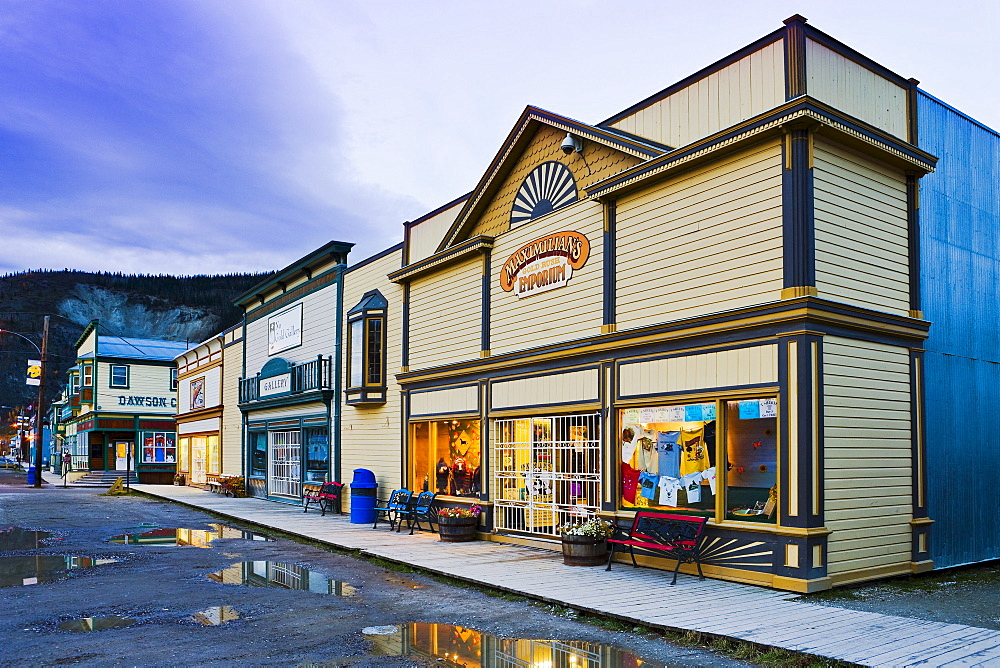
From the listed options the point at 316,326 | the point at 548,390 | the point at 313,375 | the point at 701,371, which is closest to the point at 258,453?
the point at 313,375

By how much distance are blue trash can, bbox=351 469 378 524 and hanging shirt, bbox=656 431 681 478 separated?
880 centimetres

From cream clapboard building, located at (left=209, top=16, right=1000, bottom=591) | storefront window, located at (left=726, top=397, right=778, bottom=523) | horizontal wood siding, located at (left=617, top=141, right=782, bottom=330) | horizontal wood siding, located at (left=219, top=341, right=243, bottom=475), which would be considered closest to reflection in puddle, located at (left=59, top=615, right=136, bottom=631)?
cream clapboard building, located at (left=209, top=16, right=1000, bottom=591)

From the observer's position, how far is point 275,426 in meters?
26.8

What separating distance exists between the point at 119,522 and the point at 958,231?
19453mm

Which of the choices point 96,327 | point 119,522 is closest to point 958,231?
point 119,522

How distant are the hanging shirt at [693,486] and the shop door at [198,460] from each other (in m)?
29.4

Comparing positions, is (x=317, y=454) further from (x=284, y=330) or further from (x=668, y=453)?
(x=668, y=453)

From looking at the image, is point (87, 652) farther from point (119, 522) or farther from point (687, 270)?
point (119, 522)

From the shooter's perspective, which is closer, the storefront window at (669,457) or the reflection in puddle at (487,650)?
the reflection in puddle at (487,650)

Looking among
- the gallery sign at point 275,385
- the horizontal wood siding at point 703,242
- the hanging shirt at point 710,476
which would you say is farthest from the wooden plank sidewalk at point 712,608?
the gallery sign at point 275,385

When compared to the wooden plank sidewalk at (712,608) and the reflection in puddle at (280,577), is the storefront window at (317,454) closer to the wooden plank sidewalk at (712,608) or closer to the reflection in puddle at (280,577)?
the wooden plank sidewalk at (712,608)

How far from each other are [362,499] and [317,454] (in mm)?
5714

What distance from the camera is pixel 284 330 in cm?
2684

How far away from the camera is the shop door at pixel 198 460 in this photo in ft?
119
